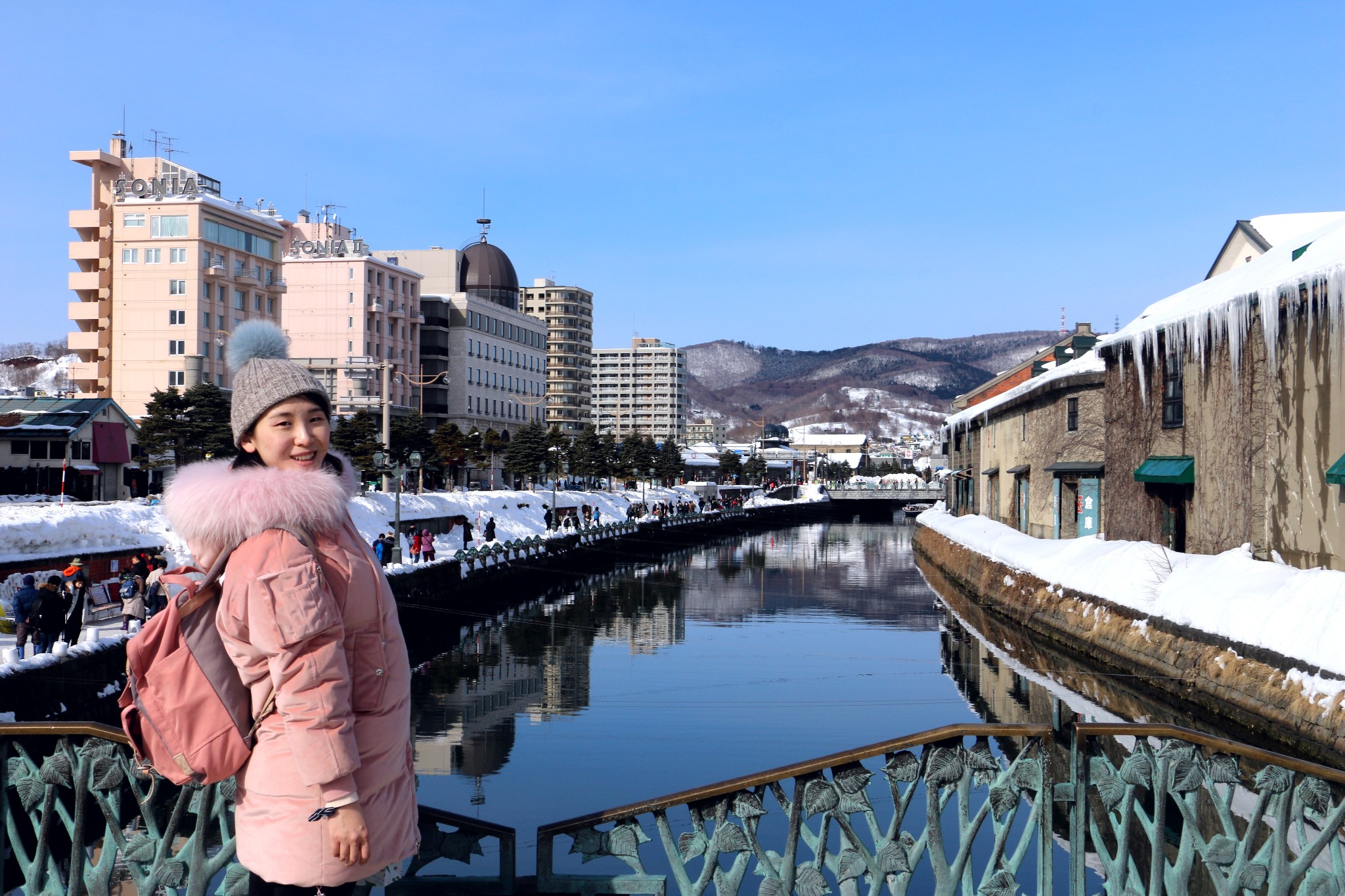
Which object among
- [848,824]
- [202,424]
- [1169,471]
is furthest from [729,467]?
[848,824]

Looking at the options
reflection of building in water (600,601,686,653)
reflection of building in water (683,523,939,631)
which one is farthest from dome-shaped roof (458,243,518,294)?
reflection of building in water (600,601,686,653)

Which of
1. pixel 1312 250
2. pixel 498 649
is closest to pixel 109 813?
pixel 1312 250

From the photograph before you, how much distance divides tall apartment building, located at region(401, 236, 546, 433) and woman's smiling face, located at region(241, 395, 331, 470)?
7591 cm

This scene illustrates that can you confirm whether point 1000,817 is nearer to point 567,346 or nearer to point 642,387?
point 567,346

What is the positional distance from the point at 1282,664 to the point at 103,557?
25586mm

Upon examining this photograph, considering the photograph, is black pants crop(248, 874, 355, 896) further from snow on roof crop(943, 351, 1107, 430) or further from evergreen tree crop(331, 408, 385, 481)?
evergreen tree crop(331, 408, 385, 481)

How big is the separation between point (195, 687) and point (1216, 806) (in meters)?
3.23

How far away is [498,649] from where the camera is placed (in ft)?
83.5

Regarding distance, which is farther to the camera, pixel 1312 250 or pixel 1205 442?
pixel 1205 442

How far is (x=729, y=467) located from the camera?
141m

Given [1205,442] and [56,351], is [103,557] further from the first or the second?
[56,351]

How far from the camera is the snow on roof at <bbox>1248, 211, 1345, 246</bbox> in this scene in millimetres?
30688

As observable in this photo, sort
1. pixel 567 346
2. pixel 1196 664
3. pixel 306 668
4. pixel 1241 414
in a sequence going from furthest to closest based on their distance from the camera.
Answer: pixel 567 346, pixel 1241 414, pixel 1196 664, pixel 306 668

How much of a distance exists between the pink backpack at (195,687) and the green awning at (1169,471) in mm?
23315
